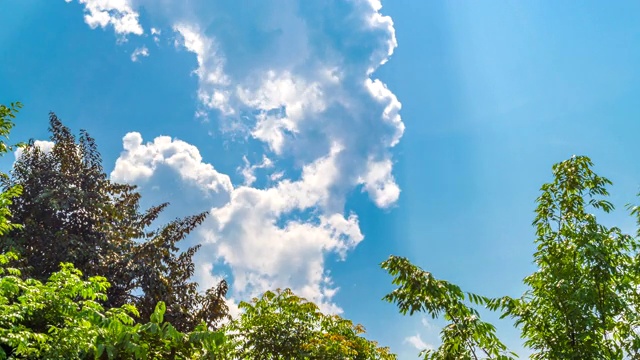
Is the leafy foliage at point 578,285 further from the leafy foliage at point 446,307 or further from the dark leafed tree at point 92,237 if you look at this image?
the dark leafed tree at point 92,237

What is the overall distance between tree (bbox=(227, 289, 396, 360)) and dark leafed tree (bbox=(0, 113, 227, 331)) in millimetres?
6122

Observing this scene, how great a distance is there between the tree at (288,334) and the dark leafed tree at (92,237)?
6.12m

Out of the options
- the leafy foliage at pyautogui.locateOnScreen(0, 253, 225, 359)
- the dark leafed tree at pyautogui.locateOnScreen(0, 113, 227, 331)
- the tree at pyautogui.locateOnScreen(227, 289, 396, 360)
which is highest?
the dark leafed tree at pyautogui.locateOnScreen(0, 113, 227, 331)

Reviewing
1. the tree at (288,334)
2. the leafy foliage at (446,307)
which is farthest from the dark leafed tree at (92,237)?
the leafy foliage at (446,307)

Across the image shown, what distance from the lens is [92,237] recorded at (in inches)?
827

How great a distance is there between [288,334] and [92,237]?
10.2m

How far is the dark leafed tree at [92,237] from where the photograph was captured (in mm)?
19891

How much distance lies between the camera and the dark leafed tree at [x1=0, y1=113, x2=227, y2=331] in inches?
783

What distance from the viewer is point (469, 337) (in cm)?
838

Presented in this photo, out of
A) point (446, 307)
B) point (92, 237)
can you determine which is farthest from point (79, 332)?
point (92, 237)

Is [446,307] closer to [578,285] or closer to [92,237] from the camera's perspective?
[578,285]

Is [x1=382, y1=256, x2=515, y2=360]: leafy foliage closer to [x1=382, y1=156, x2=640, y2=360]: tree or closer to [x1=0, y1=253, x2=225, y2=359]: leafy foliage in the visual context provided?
[x1=382, y1=156, x2=640, y2=360]: tree

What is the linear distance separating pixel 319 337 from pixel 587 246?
921 cm

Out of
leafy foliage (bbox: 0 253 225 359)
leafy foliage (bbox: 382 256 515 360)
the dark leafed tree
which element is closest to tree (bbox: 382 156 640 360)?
leafy foliage (bbox: 382 256 515 360)
